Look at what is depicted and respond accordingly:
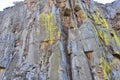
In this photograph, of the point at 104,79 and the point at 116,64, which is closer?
the point at 104,79

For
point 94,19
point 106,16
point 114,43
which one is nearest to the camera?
point 114,43

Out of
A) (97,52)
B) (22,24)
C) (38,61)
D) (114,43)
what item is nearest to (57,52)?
(38,61)

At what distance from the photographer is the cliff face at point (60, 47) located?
15889 millimetres

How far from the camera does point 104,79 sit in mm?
15422

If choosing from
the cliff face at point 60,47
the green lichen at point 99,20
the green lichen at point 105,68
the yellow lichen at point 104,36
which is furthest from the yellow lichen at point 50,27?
the green lichen at point 99,20

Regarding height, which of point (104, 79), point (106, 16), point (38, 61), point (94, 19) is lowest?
point (104, 79)

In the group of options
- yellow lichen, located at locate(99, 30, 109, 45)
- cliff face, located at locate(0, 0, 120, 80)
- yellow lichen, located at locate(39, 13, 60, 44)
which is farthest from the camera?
yellow lichen, located at locate(99, 30, 109, 45)

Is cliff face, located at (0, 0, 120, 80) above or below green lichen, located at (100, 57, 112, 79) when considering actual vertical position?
above

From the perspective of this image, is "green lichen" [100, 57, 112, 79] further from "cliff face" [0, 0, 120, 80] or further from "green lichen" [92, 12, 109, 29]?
"green lichen" [92, 12, 109, 29]

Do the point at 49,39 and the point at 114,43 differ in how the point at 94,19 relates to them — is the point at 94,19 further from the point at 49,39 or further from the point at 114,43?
the point at 49,39

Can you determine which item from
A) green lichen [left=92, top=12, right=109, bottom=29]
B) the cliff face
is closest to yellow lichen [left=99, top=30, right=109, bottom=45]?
the cliff face

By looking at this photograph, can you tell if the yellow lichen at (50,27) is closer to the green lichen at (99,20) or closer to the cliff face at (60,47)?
the cliff face at (60,47)

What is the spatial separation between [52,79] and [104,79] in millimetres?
4223

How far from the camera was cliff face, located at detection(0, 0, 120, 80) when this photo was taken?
15.9 metres
